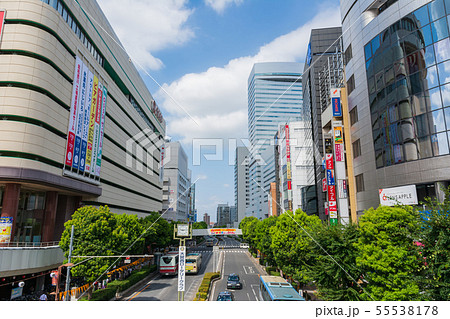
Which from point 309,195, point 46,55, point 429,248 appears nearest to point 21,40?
point 46,55

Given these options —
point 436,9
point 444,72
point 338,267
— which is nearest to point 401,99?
point 444,72

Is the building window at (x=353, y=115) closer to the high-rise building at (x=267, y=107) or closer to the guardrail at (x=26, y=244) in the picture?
the guardrail at (x=26, y=244)

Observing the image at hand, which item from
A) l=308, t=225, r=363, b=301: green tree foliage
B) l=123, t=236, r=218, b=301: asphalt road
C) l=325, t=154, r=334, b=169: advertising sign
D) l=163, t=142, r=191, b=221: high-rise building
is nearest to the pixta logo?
l=163, t=142, r=191, b=221: high-rise building

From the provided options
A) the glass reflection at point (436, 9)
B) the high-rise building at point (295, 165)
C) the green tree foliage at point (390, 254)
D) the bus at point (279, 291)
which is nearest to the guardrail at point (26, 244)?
the bus at point (279, 291)

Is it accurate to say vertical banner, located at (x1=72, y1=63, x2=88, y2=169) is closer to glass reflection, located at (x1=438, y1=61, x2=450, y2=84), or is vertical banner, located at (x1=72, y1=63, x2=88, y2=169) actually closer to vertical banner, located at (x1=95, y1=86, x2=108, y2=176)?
vertical banner, located at (x1=95, y1=86, x2=108, y2=176)

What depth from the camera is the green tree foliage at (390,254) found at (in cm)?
1431

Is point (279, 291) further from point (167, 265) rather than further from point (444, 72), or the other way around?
point (444, 72)

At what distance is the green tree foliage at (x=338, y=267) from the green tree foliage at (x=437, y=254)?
589 centimetres

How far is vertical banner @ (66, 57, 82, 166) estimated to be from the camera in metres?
36.0

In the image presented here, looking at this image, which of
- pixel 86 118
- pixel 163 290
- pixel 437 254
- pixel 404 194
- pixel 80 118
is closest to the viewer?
pixel 437 254

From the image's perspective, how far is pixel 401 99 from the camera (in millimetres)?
31250

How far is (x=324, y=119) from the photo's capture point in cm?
5038

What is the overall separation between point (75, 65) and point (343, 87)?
4140 cm

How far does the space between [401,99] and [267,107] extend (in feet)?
487
